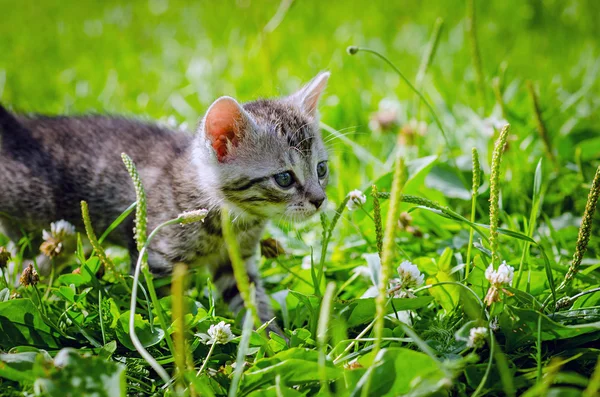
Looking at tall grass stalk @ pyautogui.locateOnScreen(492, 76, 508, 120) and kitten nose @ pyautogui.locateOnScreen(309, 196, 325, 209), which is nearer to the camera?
kitten nose @ pyautogui.locateOnScreen(309, 196, 325, 209)

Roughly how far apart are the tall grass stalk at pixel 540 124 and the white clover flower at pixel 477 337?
3.81ft

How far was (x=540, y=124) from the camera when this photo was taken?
2420 mm

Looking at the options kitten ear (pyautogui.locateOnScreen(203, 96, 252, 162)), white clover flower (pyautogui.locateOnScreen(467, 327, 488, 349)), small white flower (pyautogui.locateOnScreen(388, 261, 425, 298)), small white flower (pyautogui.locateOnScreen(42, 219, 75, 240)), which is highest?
kitten ear (pyautogui.locateOnScreen(203, 96, 252, 162))

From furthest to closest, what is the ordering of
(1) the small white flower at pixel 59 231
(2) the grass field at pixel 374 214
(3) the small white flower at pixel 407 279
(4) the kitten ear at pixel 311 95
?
(4) the kitten ear at pixel 311 95 → (1) the small white flower at pixel 59 231 → (3) the small white flower at pixel 407 279 → (2) the grass field at pixel 374 214

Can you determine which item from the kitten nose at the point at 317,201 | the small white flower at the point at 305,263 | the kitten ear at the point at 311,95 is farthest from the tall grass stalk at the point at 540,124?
the small white flower at the point at 305,263

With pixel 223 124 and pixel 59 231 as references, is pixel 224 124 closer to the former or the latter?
pixel 223 124

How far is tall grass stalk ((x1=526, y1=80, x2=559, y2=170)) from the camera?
2.35 metres

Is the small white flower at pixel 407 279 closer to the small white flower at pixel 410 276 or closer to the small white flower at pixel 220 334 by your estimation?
the small white flower at pixel 410 276

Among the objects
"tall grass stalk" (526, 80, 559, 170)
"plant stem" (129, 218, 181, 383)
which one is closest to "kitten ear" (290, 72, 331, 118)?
"tall grass stalk" (526, 80, 559, 170)

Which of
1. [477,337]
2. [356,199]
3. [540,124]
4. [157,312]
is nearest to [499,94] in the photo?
[540,124]

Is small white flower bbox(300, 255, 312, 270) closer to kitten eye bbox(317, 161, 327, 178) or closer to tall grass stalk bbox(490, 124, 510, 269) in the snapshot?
kitten eye bbox(317, 161, 327, 178)

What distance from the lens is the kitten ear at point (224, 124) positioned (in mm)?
2053

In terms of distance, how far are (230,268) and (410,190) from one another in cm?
76

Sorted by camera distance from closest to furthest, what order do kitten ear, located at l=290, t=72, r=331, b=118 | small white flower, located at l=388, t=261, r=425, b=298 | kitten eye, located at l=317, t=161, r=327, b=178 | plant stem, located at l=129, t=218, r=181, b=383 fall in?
plant stem, located at l=129, t=218, r=181, b=383 < small white flower, located at l=388, t=261, r=425, b=298 < kitten eye, located at l=317, t=161, r=327, b=178 < kitten ear, located at l=290, t=72, r=331, b=118
